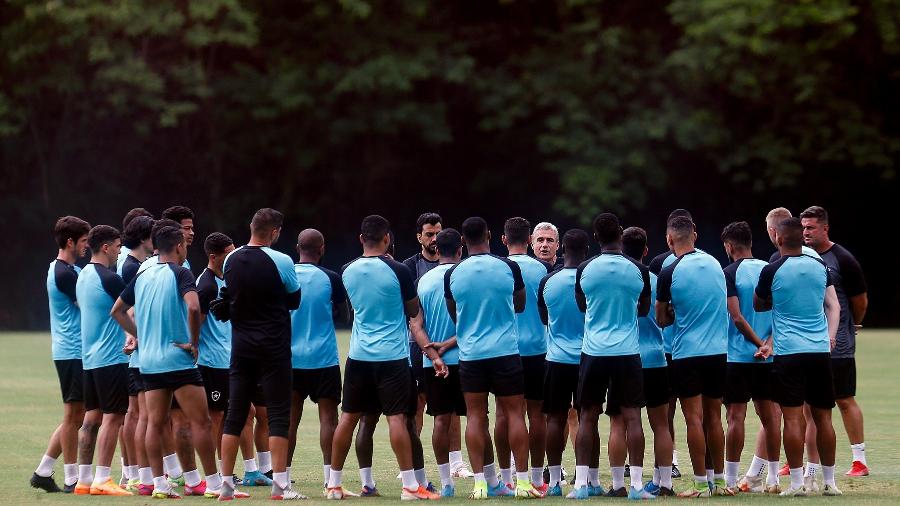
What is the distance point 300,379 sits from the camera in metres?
11.0

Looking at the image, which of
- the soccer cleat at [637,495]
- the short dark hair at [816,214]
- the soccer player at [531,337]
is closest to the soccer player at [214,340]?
the soccer player at [531,337]

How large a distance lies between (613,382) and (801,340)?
1462 millimetres

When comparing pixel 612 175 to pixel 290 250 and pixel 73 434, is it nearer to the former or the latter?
pixel 290 250

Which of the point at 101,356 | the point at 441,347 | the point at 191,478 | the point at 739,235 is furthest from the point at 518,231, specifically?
the point at 101,356

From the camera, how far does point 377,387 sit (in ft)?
34.0

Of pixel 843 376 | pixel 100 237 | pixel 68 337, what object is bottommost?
pixel 843 376

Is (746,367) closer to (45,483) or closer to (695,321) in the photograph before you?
(695,321)

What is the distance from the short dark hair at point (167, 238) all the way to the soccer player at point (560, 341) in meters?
2.73

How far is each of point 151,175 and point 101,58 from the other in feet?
18.0

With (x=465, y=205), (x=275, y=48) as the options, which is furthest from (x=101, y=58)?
(x=465, y=205)

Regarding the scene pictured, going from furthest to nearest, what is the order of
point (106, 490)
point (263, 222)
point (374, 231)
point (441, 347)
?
point (441, 347)
point (106, 490)
point (374, 231)
point (263, 222)

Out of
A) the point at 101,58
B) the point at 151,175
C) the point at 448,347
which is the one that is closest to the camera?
the point at 448,347

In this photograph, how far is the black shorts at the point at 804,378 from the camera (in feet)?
34.3

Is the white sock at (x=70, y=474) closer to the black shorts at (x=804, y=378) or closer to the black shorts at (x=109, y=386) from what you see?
the black shorts at (x=109, y=386)
